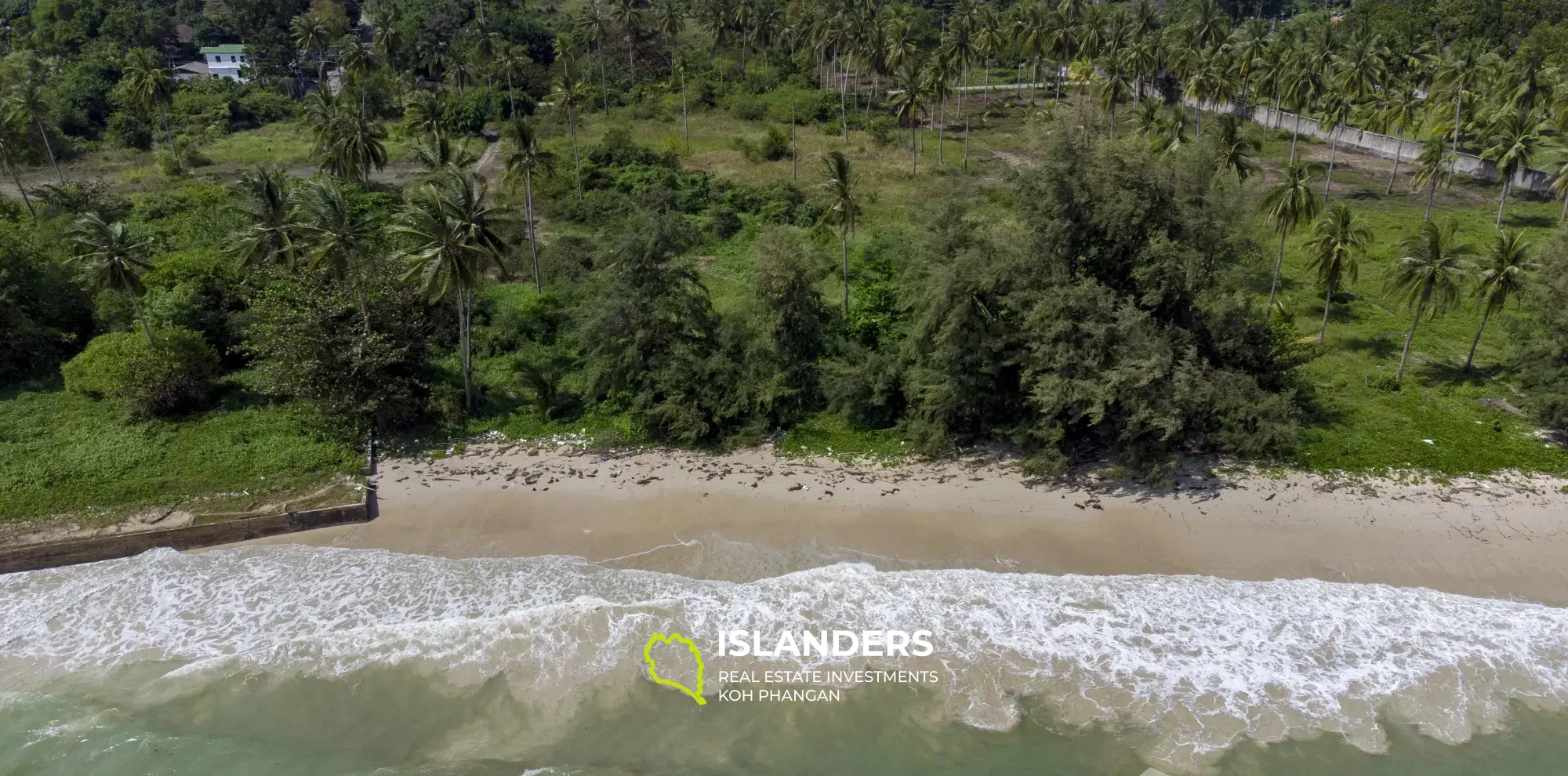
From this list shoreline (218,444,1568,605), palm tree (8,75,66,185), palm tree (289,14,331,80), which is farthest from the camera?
palm tree (289,14,331,80)

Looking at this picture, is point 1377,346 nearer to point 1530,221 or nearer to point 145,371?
point 1530,221

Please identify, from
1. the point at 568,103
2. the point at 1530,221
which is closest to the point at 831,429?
the point at 568,103

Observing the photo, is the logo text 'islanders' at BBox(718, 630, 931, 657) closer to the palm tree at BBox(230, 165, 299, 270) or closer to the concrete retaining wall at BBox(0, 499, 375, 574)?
the concrete retaining wall at BBox(0, 499, 375, 574)

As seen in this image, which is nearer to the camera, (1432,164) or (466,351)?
Answer: (466,351)

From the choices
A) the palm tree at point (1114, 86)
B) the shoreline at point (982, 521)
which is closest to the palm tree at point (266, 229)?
the shoreline at point (982, 521)

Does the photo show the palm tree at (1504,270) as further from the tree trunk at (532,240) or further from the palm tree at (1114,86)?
the tree trunk at (532,240)

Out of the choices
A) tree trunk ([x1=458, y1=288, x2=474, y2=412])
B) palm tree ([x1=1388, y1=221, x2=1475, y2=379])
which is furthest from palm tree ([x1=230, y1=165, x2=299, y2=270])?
palm tree ([x1=1388, y1=221, x2=1475, y2=379])
